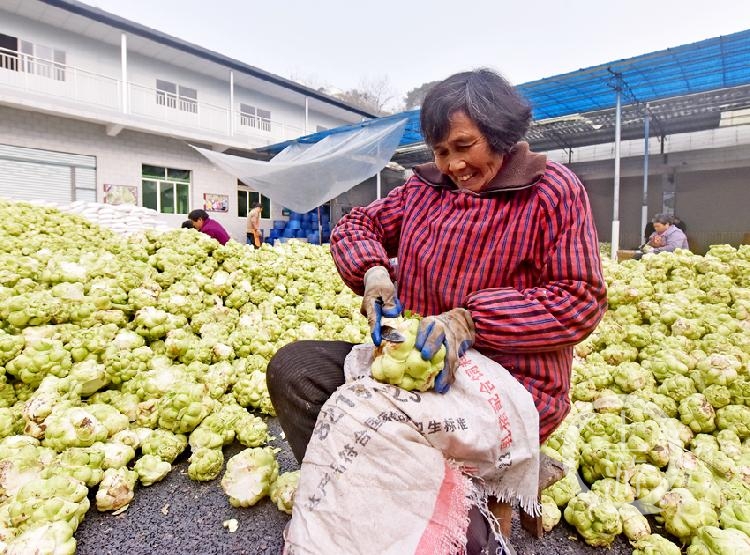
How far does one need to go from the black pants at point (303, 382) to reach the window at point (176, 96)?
16.1 metres

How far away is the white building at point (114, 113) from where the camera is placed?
12125 millimetres

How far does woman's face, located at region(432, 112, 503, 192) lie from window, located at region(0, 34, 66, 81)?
14.9 metres

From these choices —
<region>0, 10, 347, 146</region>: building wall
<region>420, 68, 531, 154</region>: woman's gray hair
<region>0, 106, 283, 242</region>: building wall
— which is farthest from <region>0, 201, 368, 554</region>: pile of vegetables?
<region>0, 10, 347, 146</region>: building wall

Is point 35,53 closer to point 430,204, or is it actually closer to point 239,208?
point 239,208

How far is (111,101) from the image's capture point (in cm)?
1414

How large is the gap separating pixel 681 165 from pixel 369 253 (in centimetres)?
1760

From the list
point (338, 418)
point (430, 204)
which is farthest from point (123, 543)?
point (430, 204)

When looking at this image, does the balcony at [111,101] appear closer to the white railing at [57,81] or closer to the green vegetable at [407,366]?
the white railing at [57,81]

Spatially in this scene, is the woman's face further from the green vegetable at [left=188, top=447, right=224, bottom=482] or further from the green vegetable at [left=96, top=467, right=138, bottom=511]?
the green vegetable at [left=96, top=467, right=138, bottom=511]

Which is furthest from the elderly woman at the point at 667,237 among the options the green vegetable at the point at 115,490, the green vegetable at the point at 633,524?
the green vegetable at the point at 115,490

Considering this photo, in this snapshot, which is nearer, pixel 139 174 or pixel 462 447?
pixel 462 447

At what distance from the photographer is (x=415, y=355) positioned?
1237 millimetres

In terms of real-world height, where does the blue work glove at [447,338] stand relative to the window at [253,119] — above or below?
below

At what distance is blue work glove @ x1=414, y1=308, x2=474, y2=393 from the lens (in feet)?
4.04
